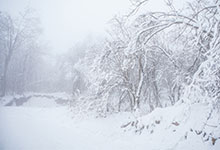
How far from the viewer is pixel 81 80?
19.4m

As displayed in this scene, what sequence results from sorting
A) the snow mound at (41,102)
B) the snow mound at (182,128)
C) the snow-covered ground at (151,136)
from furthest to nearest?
1. the snow mound at (41,102)
2. the snow-covered ground at (151,136)
3. the snow mound at (182,128)

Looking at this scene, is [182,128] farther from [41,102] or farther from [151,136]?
[41,102]

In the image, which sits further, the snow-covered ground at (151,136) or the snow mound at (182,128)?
the snow-covered ground at (151,136)

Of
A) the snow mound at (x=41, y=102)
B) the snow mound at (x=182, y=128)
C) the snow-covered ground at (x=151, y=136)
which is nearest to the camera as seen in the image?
the snow mound at (x=182, y=128)

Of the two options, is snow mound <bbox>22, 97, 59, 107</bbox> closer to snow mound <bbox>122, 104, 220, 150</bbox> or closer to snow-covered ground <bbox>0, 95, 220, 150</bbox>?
snow-covered ground <bbox>0, 95, 220, 150</bbox>

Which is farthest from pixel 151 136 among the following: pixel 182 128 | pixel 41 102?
pixel 41 102

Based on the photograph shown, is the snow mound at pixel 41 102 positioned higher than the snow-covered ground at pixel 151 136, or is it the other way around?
the snow-covered ground at pixel 151 136

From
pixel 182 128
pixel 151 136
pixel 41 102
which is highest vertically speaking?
pixel 182 128

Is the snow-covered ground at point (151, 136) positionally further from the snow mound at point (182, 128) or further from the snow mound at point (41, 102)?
the snow mound at point (41, 102)

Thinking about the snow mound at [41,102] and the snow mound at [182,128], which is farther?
the snow mound at [41,102]

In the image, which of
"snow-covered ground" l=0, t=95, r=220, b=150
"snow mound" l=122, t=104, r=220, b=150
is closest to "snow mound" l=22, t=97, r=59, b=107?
"snow-covered ground" l=0, t=95, r=220, b=150

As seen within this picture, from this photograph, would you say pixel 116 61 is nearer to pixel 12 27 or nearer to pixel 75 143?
pixel 75 143

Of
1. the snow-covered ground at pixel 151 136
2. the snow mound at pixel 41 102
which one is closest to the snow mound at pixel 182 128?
the snow-covered ground at pixel 151 136

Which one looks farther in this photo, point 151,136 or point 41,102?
point 41,102
